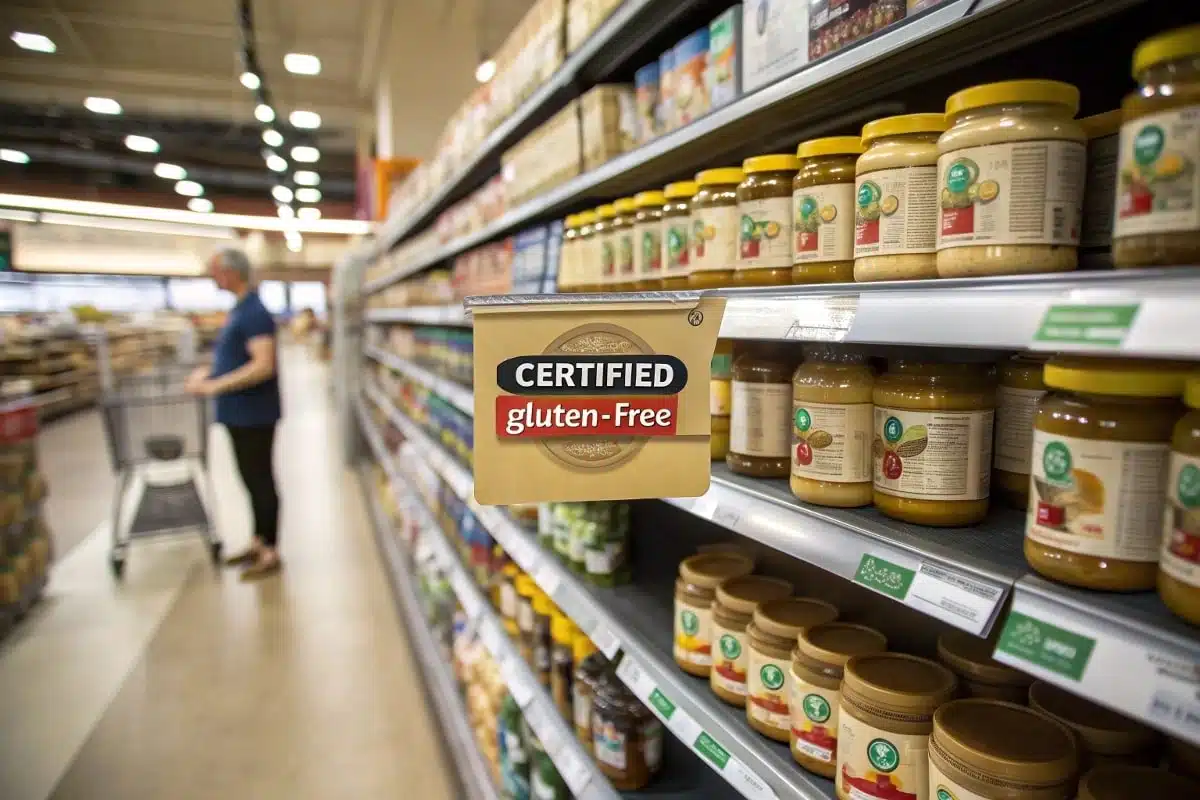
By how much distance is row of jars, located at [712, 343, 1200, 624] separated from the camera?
2.28 ft

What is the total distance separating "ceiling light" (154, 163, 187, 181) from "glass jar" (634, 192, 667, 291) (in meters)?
15.5

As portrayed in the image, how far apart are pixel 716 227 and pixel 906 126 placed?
40 cm

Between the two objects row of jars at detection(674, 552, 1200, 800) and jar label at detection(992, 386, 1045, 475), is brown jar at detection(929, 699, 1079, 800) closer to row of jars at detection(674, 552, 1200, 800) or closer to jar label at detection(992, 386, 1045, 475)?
row of jars at detection(674, 552, 1200, 800)

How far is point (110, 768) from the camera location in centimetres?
261

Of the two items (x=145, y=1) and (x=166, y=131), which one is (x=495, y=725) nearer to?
(x=145, y=1)

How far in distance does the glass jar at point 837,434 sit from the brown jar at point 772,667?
0.91 ft

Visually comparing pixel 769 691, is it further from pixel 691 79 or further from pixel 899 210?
pixel 691 79

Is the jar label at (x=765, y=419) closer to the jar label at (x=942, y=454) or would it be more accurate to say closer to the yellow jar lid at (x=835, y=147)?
the jar label at (x=942, y=454)

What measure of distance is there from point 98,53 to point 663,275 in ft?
35.4

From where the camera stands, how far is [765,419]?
1.24m

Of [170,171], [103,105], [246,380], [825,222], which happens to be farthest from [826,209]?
[170,171]

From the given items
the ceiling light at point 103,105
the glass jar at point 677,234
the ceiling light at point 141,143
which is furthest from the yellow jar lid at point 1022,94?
the ceiling light at point 141,143

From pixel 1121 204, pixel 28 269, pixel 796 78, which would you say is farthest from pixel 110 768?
pixel 28 269

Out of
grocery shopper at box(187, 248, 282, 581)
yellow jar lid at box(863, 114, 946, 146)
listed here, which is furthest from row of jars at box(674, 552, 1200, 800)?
grocery shopper at box(187, 248, 282, 581)
